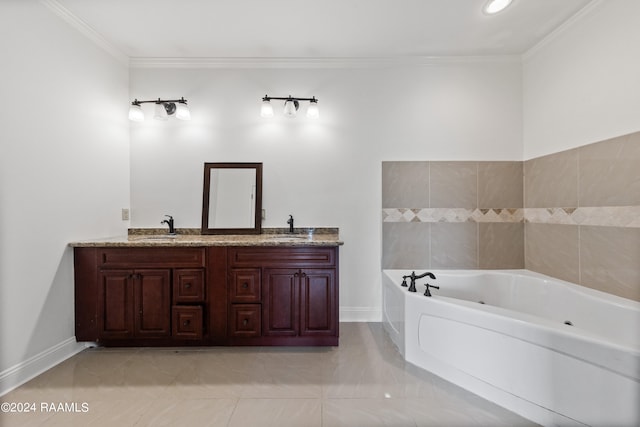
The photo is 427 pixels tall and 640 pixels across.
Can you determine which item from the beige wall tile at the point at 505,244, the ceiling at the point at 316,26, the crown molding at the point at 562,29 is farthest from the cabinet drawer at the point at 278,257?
the crown molding at the point at 562,29

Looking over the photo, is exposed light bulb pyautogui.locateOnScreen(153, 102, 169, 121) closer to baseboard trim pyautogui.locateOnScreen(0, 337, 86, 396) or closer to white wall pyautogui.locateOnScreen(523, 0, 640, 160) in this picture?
baseboard trim pyautogui.locateOnScreen(0, 337, 86, 396)

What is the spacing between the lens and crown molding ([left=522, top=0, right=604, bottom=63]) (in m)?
1.88

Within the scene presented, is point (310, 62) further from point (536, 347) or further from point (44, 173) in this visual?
point (536, 347)

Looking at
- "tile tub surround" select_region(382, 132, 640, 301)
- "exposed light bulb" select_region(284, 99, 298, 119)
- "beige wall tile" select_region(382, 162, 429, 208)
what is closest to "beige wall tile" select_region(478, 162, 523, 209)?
"tile tub surround" select_region(382, 132, 640, 301)

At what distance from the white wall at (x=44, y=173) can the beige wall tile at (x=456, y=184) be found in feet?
10.0

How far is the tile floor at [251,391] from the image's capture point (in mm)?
1382

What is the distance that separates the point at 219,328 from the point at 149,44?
2563 mm

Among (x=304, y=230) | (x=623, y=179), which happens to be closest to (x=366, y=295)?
(x=304, y=230)

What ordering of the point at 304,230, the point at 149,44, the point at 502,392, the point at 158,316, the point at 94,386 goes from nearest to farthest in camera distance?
the point at 502,392
the point at 94,386
the point at 158,316
the point at 149,44
the point at 304,230

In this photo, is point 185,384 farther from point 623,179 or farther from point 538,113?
point 538,113

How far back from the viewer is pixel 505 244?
2543 millimetres

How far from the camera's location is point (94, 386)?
5.40 feet

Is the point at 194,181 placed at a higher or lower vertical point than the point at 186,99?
lower

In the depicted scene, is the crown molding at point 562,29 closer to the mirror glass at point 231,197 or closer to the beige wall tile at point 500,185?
the beige wall tile at point 500,185
